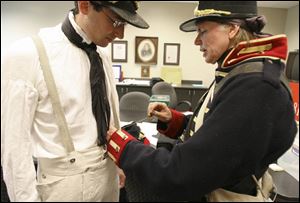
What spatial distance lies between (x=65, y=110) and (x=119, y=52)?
395 centimetres

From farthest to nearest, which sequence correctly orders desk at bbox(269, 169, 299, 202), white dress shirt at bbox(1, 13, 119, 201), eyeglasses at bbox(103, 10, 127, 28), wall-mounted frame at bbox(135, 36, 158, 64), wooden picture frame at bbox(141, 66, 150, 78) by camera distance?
wooden picture frame at bbox(141, 66, 150, 78) < wall-mounted frame at bbox(135, 36, 158, 64) < desk at bbox(269, 169, 299, 202) < eyeglasses at bbox(103, 10, 127, 28) < white dress shirt at bbox(1, 13, 119, 201)

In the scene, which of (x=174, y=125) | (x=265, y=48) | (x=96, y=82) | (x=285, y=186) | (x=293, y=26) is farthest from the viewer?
(x=293, y=26)

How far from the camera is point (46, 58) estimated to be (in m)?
0.68

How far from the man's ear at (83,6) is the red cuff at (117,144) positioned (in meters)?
0.39

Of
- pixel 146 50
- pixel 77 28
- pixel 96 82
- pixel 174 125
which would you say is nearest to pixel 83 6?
pixel 77 28

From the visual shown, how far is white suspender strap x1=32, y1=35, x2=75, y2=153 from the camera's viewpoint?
667mm

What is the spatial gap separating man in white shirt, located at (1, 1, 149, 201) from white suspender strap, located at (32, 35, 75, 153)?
0.01 m

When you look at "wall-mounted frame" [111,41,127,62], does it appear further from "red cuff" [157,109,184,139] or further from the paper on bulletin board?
"red cuff" [157,109,184,139]

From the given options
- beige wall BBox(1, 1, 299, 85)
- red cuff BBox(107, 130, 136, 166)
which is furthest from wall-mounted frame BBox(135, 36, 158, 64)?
red cuff BBox(107, 130, 136, 166)

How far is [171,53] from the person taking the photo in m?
4.54

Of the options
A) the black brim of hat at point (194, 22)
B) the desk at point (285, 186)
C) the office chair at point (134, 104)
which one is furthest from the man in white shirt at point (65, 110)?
the office chair at point (134, 104)

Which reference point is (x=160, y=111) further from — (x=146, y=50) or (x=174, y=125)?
(x=146, y=50)

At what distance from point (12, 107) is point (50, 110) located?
101 millimetres

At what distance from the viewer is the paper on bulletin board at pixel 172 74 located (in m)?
4.55
